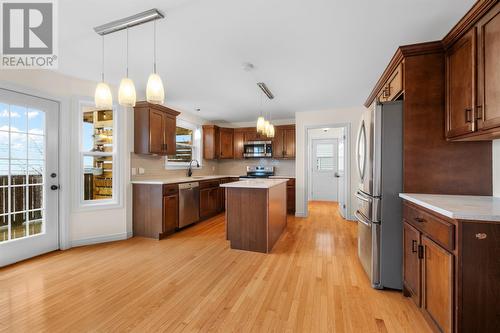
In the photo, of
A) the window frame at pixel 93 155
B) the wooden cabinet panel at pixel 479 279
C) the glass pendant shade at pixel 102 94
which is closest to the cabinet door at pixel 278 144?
the window frame at pixel 93 155

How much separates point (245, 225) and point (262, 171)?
307 cm

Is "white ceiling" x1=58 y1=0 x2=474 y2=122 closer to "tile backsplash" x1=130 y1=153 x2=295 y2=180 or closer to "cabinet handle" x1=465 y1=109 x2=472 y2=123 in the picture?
"cabinet handle" x1=465 y1=109 x2=472 y2=123

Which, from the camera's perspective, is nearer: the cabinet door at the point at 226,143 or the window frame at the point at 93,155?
the window frame at the point at 93,155

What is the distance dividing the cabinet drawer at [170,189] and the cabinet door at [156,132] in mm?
660

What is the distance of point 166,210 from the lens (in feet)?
12.1

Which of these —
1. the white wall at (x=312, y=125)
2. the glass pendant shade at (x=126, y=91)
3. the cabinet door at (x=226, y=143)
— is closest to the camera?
the glass pendant shade at (x=126, y=91)

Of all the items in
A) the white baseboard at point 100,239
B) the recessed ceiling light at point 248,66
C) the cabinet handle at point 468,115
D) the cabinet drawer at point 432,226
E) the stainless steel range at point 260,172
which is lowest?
the white baseboard at point 100,239

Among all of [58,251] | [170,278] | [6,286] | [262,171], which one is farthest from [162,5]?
[262,171]

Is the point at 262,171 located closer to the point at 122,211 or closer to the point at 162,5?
the point at 122,211

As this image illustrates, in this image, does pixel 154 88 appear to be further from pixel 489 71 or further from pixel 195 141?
pixel 195 141

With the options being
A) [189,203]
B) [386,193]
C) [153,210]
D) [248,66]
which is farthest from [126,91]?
[189,203]

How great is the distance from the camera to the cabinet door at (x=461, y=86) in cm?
162

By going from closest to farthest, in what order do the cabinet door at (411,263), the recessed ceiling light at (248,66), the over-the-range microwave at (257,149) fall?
the cabinet door at (411,263) → the recessed ceiling light at (248,66) → the over-the-range microwave at (257,149)

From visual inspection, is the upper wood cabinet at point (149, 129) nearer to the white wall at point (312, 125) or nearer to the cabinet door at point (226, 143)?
the cabinet door at point (226, 143)
